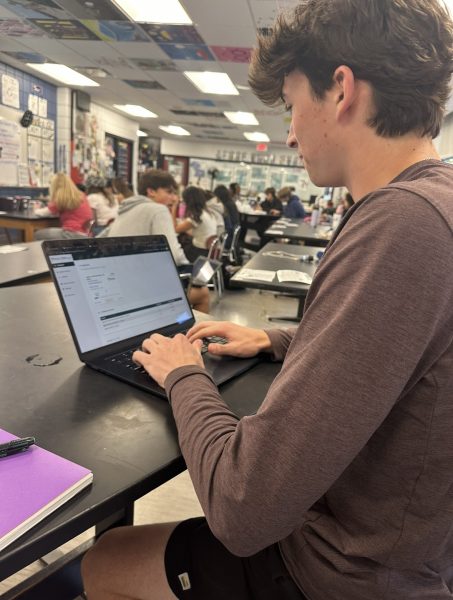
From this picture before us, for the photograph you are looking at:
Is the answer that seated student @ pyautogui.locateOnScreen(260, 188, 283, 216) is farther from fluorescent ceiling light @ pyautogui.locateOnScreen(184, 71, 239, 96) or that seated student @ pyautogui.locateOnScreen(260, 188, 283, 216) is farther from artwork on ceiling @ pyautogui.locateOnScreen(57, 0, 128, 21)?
artwork on ceiling @ pyautogui.locateOnScreen(57, 0, 128, 21)

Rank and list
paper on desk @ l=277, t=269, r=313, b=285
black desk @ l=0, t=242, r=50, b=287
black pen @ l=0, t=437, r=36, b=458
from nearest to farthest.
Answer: black pen @ l=0, t=437, r=36, b=458
black desk @ l=0, t=242, r=50, b=287
paper on desk @ l=277, t=269, r=313, b=285

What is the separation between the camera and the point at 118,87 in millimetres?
7504

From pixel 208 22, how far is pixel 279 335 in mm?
Answer: 4054

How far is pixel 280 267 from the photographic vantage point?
2.77 metres

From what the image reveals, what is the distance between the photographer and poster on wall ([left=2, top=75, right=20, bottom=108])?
654cm

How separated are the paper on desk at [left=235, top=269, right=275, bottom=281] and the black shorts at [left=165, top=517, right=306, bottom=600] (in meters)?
1.67

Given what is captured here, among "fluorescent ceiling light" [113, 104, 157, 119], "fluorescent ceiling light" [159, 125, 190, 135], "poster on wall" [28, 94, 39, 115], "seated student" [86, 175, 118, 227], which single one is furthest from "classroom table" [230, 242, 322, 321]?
"fluorescent ceiling light" [159, 125, 190, 135]

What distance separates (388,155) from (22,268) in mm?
1800

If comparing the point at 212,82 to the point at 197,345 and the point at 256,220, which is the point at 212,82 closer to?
the point at 256,220

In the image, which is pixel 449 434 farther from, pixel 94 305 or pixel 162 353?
pixel 94 305

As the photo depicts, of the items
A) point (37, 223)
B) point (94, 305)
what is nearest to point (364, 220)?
point (94, 305)

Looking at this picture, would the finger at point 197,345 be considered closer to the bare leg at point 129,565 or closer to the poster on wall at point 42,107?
the bare leg at point 129,565

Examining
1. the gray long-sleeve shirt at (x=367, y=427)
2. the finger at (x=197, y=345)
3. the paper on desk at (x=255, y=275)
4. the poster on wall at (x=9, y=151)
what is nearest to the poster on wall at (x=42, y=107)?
the poster on wall at (x=9, y=151)

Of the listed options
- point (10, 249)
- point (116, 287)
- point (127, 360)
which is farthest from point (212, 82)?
point (127, 360)
